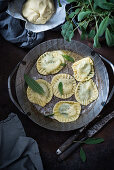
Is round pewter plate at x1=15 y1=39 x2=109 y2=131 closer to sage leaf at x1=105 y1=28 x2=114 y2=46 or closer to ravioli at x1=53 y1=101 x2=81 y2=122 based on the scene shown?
ravioli at x1=53 y1=101 x2=81 y2=122

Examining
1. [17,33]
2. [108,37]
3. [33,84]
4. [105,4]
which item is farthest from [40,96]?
[105,4]

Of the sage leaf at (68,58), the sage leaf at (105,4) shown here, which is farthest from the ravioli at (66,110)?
the sage leaf at (105,4)

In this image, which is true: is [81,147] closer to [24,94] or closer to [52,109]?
[52,109]

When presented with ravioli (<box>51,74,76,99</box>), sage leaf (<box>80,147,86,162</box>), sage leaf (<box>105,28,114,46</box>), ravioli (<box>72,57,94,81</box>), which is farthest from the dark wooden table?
sage leaf (<box>105,28,114,46</box>)

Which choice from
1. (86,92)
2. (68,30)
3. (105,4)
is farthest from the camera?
(86,92)

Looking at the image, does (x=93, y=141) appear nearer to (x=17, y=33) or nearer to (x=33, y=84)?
(x=33, y=84)
